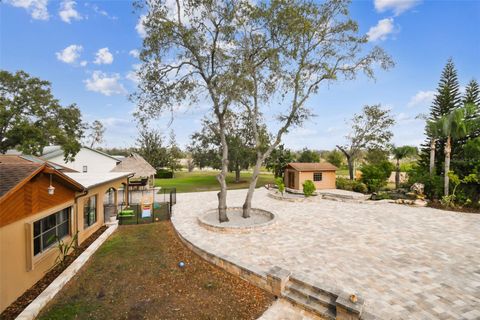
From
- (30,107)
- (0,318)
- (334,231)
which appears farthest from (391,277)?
(30,107)

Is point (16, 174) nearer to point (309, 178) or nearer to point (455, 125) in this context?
point (309, 178)

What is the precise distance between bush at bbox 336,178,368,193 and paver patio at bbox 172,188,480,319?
26.4 ft

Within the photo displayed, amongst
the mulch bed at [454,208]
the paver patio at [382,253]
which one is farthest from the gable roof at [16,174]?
the mulch bed at [454,208]

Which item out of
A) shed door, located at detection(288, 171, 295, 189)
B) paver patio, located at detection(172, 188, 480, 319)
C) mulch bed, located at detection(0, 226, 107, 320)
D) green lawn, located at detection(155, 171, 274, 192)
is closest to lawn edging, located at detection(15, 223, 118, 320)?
mulch bed, located at detection(0, 226, 107, 320)

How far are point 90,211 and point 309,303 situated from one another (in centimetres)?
991

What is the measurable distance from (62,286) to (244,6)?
11889mm

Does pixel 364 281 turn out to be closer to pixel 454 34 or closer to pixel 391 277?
pixel 391 277

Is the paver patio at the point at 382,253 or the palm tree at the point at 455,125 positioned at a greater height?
the palm tree at the point at 455,125

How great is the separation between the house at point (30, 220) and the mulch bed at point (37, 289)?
0.38 ft

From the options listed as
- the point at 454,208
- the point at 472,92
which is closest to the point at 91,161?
the point at 454,208

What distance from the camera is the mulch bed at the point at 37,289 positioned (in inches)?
189

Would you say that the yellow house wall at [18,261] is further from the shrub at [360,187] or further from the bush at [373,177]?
the shrub at [360,187]

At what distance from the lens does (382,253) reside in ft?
23.7

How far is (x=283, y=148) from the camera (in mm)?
29641
